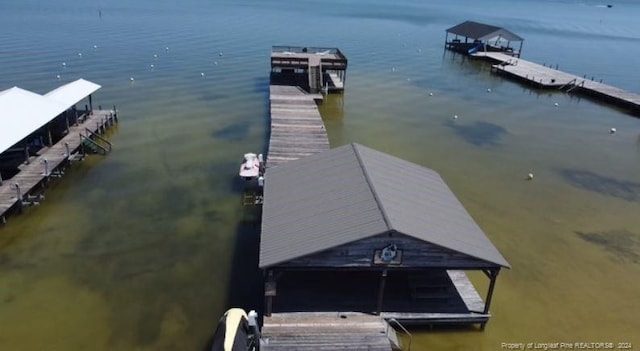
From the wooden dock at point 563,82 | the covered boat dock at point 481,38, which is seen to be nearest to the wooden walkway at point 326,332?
the wooden dock at point 563,82

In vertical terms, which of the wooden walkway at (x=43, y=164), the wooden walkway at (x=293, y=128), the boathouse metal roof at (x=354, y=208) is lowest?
the wooden walkway at (x=43, y=164)

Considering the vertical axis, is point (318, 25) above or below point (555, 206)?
above

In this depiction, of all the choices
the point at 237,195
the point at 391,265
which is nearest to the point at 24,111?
the point at 237,195

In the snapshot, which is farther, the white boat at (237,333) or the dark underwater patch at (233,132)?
the dark underwater patch at (233,132)

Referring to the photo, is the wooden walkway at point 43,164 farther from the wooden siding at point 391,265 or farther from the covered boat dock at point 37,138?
the wooden siding at point 391,265

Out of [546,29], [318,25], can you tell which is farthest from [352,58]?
[546,29]

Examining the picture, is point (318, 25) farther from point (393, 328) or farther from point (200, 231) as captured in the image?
point (393, 328)

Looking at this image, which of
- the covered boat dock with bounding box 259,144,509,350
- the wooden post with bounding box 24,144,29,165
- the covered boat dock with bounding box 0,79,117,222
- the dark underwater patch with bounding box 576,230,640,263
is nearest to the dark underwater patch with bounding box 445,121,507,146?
the dark underwater patch with bounding box 576,230,640,263
